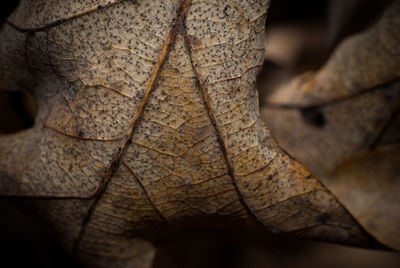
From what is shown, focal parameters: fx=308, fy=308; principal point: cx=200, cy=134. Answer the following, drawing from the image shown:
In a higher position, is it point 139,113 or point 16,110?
point 16,110

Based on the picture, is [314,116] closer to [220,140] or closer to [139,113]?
[220,140]

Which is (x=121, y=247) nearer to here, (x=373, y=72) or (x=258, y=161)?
(x=258, y=161)

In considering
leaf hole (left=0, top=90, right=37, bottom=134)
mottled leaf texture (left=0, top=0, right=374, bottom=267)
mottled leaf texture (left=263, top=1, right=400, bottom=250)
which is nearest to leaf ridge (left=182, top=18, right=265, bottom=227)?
mottled leaf texture (left=0, top=0, right=374, bottom=267)

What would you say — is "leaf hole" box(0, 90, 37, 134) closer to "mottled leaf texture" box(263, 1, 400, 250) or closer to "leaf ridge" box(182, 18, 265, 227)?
"leaf ridge" box(182, 18, 265, 227)

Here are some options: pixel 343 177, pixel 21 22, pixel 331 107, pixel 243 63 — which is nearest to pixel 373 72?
pixel 331 107

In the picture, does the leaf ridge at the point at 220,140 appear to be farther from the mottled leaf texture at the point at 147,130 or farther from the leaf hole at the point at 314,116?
the leaf hole at the point at 314,116

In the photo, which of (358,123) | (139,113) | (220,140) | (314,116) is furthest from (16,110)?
(358,123)

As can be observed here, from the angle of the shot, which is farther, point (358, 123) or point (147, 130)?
point (358, 123)
